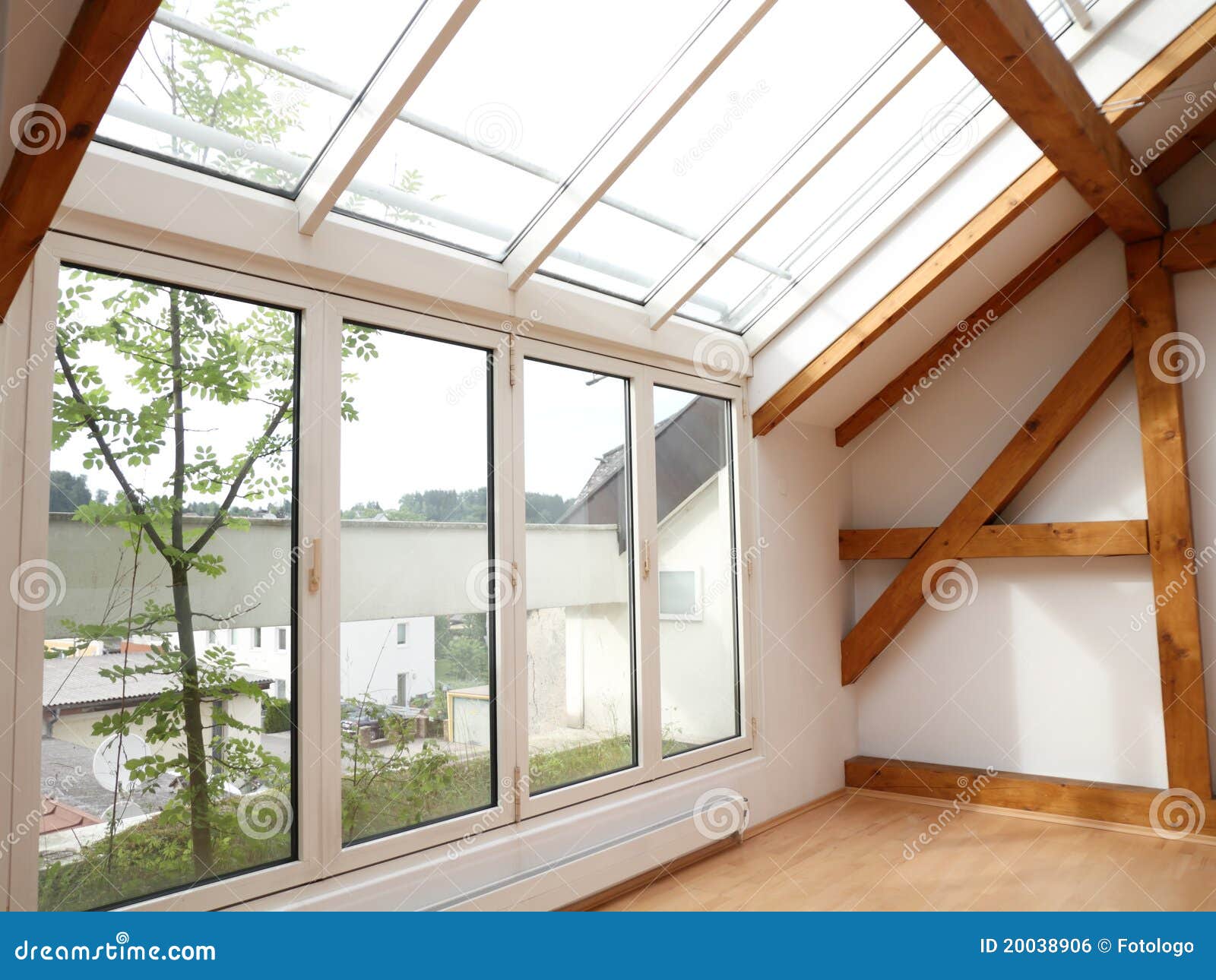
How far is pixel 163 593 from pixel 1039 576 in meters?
4.12

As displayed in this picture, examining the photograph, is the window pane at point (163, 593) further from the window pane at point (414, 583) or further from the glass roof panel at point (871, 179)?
the glass roof panel at point (871, 179)

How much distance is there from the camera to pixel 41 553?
211 centimetres

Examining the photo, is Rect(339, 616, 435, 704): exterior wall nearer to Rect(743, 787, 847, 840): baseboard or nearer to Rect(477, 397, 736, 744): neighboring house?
Rect(477, 397, 736, 744): neighboring house

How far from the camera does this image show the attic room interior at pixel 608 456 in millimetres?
2258

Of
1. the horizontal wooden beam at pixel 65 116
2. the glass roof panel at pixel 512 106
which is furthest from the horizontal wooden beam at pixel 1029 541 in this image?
the horizontal wooden beam at pixel 65 116

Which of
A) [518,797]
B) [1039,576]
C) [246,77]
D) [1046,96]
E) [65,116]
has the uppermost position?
[1046,96]

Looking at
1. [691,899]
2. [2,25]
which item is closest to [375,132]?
[2,25]

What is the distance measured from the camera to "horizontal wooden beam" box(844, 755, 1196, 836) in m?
4.30

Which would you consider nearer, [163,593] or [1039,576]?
[163,593]

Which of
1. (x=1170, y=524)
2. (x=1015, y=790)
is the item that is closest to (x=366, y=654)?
(x=1015, y=790)

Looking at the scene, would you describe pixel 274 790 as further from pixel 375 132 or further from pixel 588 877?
pixel 375 132

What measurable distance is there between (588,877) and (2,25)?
289 centimetres

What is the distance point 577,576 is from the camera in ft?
11.9

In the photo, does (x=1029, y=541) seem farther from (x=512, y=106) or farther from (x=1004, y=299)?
(x=512, y=106)
